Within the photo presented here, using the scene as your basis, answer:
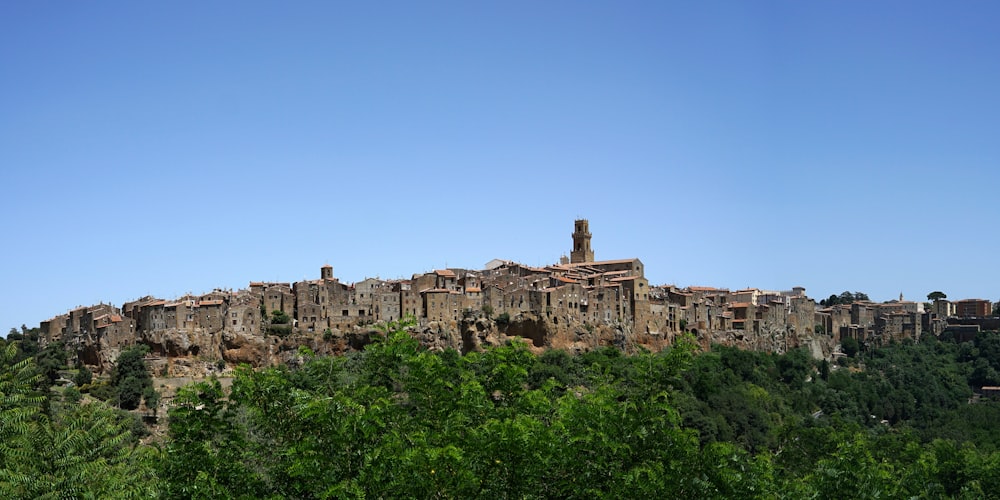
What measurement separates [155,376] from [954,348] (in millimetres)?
67206

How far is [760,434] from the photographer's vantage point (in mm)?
57656

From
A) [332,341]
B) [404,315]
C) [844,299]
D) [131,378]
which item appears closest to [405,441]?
[131,378]

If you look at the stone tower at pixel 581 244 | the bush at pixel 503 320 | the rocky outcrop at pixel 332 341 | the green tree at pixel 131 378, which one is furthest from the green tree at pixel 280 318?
the stone tower at pixel 581 244

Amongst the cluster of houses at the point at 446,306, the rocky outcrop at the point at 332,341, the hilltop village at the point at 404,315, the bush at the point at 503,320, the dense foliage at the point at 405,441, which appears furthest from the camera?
the bush at the point at 503,320

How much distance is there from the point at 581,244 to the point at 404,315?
1065 inches

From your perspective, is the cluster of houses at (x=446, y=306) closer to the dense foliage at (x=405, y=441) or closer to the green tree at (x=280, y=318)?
the green tree at (x=280, y=318)

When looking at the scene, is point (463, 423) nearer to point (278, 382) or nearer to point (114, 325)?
point (278, 382)

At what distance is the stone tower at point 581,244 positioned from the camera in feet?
276

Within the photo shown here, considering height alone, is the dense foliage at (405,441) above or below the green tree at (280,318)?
below

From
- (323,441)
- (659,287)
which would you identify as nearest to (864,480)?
(323,441)

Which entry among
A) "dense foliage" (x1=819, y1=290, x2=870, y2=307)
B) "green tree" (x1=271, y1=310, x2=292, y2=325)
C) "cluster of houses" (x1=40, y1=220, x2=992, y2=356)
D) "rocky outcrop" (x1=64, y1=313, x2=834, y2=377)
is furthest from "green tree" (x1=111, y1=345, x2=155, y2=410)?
"dense foliage" (x1=819, y1=290, x2=870, y2=307)

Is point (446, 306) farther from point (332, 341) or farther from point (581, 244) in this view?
point (581, 244)

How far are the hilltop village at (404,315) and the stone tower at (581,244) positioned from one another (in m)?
7.13

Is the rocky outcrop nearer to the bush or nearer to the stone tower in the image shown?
the bush
